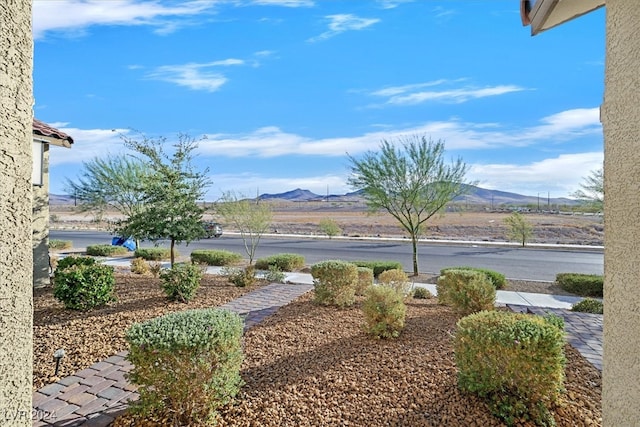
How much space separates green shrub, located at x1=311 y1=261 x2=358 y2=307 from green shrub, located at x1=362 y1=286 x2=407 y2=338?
6.08 feet

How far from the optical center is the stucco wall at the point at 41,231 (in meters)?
8.55

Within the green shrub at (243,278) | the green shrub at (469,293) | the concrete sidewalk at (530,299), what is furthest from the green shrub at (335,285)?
the concrete sidewalk at (530,299)

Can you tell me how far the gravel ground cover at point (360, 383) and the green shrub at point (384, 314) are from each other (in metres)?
0.13

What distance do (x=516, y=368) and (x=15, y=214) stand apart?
12.2 ft

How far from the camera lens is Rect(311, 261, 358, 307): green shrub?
7.21m

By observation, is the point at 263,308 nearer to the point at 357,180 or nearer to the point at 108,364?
the point at 108,364

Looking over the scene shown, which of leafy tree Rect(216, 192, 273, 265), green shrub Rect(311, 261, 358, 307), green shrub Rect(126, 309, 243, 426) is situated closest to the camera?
green shrub Rect(126, 309, 243, 426)

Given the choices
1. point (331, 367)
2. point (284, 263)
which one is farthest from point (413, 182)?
point (331, 367)

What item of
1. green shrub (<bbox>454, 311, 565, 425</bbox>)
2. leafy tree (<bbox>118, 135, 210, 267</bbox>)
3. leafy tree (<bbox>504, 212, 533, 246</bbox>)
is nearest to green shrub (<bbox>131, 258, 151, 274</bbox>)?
leafy tree (<bbox>118, 135, 210, 267</bbox>)

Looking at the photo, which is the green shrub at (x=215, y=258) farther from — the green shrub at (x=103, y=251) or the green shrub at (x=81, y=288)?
the green shrub at (x=81, y=288)

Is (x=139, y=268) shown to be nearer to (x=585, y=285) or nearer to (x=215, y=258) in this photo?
(x=215, y=258)

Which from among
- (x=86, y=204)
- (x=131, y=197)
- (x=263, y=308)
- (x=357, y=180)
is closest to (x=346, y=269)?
(x=263, y=308)

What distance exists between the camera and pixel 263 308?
7180mm

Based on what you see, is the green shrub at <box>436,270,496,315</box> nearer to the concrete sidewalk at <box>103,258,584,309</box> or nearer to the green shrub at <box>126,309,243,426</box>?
the concrete sidewalk at <box>103,258,584,309</box>
